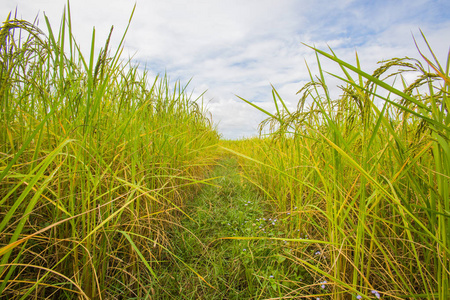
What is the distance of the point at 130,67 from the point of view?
6.44 feet

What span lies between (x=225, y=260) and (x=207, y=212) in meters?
0.65

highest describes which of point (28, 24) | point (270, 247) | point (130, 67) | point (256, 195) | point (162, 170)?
point (130, 67)

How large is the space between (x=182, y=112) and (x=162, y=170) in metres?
1.33

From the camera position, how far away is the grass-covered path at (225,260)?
1194 millimetres

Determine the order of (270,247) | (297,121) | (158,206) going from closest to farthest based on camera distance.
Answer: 1. (297,121)
2. (270,247)
3. (158,206)

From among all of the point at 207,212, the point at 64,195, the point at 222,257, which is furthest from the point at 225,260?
the point at 64,195

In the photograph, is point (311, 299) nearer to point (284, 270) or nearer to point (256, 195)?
point (284, 270)

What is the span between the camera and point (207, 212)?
2.04 meters

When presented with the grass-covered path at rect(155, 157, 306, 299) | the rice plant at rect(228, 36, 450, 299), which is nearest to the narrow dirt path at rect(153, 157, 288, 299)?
the grass-covered path at rect(155, 157, 306, 299)

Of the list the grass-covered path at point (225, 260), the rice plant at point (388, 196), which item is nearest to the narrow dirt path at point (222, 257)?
→ the grass-covered path at point (225, 260)

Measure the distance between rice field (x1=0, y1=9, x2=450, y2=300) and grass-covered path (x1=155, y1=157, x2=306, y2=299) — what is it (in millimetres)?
12

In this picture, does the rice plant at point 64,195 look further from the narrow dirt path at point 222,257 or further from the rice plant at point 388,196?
the rice plant at point 388,196

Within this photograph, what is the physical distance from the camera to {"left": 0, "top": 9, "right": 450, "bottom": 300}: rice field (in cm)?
81

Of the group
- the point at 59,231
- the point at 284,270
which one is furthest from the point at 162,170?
Result: the point at 284,270
